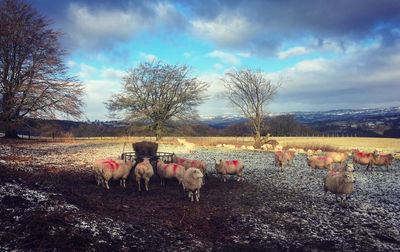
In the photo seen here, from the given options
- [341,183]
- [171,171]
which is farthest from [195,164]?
[341,183]

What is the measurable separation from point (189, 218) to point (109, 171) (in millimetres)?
5841

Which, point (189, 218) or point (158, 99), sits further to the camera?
point (158, 99)

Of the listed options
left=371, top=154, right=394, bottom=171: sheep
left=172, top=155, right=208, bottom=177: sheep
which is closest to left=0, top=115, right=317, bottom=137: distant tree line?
left=172, top=155, right=208, bottom=177: sheep

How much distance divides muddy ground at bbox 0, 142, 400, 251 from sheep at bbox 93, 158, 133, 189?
1.55 feet

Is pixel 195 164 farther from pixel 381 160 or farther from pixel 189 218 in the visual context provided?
pixel 381 160

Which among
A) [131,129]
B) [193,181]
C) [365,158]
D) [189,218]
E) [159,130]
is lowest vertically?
[189,218]

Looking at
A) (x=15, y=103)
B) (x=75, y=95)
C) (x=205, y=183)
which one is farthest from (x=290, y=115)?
(x=205, y=183)

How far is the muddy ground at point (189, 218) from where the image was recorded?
31.8 ft

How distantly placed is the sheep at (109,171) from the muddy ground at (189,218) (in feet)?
1.55

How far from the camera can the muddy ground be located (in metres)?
9.70

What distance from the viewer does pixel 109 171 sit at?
16969mm

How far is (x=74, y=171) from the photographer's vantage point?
20.5 m

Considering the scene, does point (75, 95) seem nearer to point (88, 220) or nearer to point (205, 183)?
point (205, 183)

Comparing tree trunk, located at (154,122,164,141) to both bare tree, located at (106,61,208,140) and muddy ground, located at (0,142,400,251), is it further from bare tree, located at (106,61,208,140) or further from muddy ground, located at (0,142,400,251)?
muddy ground, located at (0,142,400,251)
